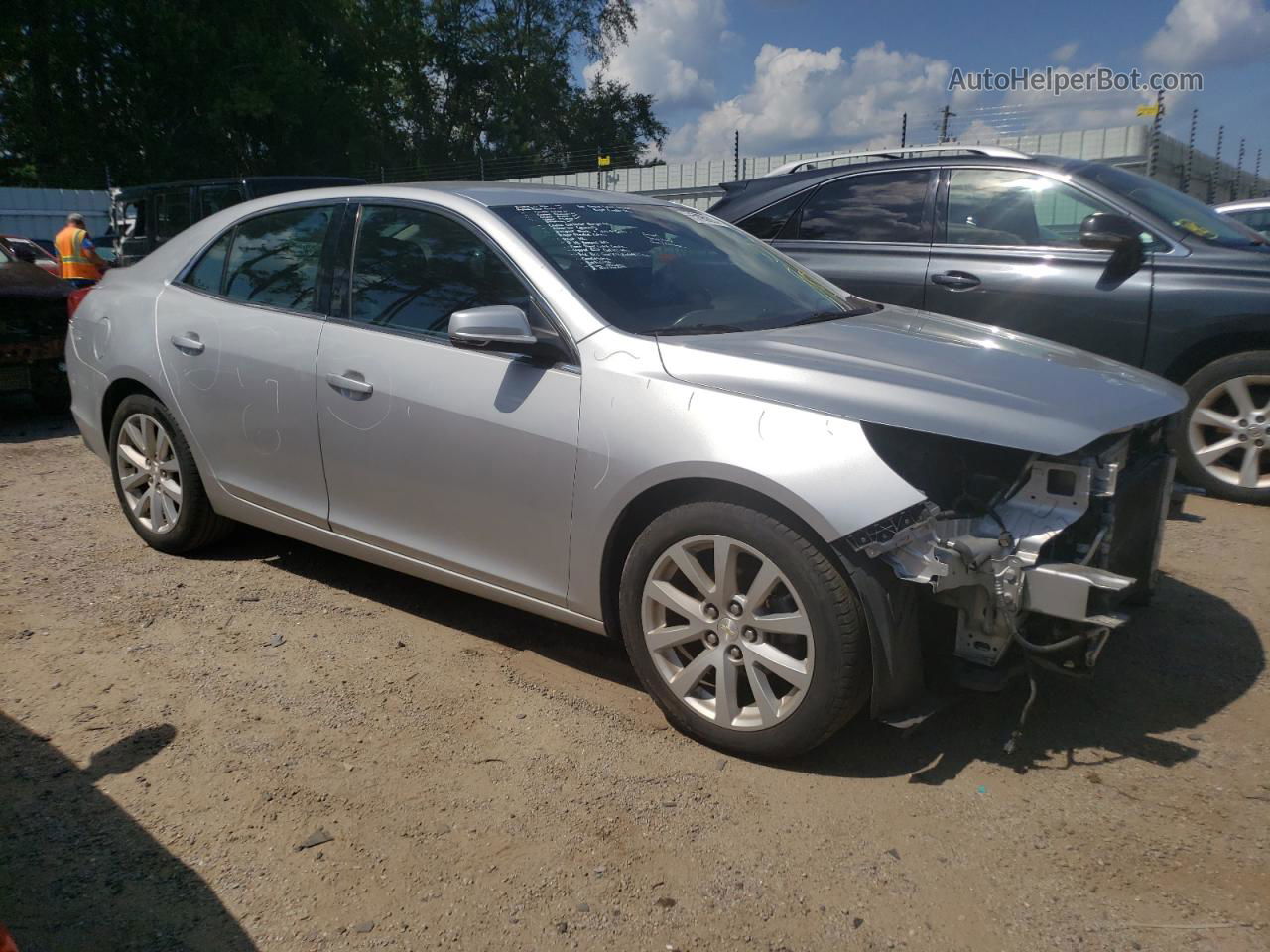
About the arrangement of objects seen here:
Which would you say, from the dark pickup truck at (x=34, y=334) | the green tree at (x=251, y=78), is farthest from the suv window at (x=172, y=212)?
the green tree at (x=251, y=78)

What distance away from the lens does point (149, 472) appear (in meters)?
4.72

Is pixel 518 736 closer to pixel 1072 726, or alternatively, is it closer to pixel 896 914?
pixel 896 914

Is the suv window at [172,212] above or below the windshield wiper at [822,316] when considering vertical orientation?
above

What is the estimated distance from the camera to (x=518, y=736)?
3.19 meters

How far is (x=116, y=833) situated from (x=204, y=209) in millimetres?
9554

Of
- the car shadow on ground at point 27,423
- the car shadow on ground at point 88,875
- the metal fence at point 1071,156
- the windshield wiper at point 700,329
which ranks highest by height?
the metal fence at point 1071,156

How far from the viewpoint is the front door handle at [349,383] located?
3.69 m

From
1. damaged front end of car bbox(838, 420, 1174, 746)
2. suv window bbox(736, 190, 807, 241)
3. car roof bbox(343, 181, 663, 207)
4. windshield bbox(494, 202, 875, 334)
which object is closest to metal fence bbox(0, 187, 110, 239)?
suv window bbox(736, 190, 807, 241)

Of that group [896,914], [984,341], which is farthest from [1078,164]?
[896,914]

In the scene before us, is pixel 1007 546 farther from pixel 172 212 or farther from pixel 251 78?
pixel 251 78

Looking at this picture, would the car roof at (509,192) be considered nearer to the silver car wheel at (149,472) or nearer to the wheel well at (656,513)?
the wheel well at (656,513)

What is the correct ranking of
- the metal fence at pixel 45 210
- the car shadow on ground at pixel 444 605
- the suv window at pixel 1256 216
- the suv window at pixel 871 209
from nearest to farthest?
the car shadow on ground at pixel 444 605 < the suv window at pixel 871 209 < the suv window at pixel 1256 216 < the metal fence at pixel 45 210

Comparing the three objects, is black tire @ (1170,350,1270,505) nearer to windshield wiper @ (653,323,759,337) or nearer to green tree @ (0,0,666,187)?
windshield wiper @ (653,323,759,337)

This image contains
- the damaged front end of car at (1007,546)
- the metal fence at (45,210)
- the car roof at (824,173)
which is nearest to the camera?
the damaged front end of car at (1007,546)
